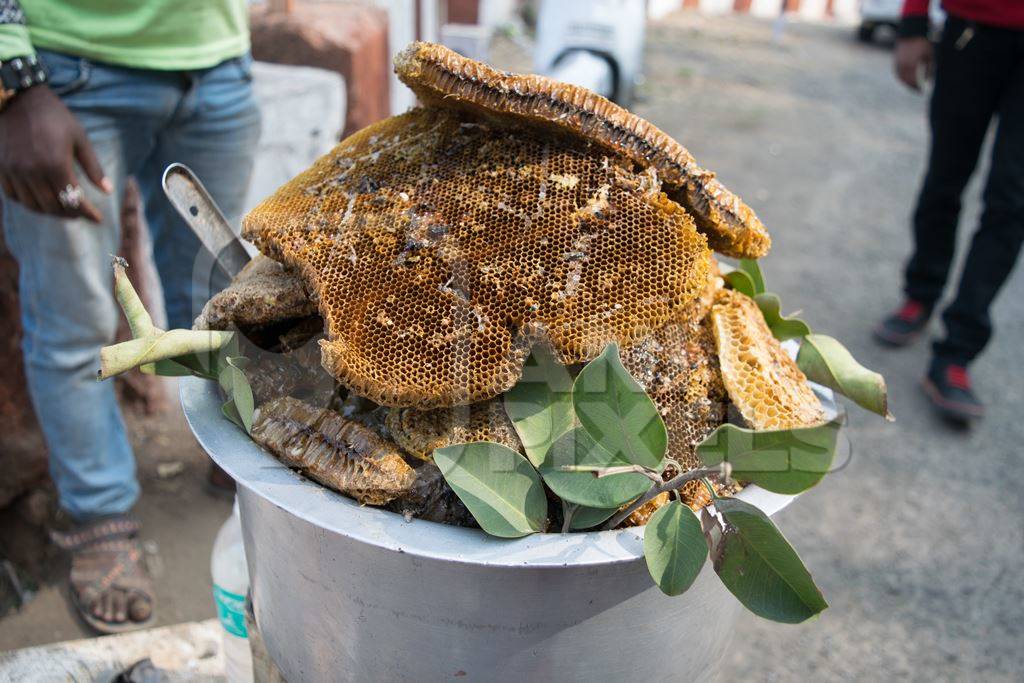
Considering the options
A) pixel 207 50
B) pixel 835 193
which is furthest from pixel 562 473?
pixel 835 193

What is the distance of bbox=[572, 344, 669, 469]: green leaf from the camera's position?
781 millimetres

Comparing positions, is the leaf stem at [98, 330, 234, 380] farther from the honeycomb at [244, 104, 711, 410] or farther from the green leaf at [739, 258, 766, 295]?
the green leaf at [739, 258, 766, 295]

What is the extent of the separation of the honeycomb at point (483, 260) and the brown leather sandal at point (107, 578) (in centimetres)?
143

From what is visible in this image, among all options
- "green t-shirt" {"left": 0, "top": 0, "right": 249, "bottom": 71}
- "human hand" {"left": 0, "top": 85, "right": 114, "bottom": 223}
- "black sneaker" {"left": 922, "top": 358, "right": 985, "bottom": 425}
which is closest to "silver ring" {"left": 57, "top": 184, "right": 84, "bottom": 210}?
"human hand" {"left": 0, "top": 85, "right": 114, "bottom": 223}

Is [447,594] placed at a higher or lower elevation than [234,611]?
higher

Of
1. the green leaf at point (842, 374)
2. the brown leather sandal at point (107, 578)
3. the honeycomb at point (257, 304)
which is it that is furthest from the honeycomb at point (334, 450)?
the brown leather sandal at point (107, 578)

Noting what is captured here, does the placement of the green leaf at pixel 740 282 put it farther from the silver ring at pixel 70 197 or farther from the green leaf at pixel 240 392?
the silver ring at pixel 70 197

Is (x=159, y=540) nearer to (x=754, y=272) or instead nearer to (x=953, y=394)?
(x=754, y=272)

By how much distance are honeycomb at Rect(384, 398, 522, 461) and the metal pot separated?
0.10 meters

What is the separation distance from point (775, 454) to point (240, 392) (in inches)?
21.3

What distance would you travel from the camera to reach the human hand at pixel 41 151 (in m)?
1.50

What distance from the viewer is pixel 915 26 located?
316 centimetres

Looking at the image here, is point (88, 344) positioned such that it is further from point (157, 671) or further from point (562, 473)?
point (562, 473)

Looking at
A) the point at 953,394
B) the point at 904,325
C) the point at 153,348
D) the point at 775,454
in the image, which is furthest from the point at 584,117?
the point at 904,325
